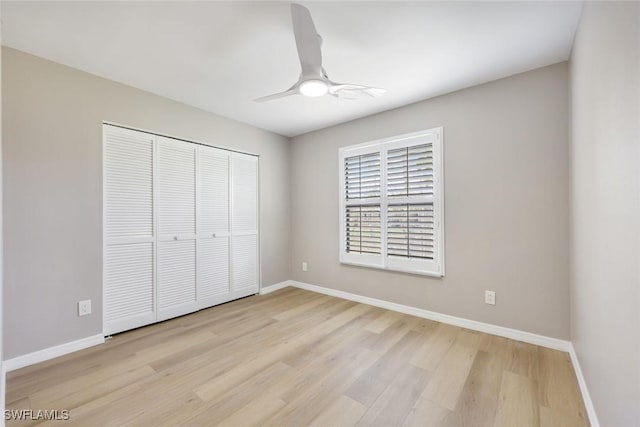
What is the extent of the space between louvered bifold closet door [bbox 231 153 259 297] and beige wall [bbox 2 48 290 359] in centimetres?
123

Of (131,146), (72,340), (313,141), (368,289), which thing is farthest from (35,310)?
(313,141)

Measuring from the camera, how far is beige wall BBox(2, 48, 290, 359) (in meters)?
1.99

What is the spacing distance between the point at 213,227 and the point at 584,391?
11.5ft

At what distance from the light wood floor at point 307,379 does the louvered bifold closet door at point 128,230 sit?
240mm

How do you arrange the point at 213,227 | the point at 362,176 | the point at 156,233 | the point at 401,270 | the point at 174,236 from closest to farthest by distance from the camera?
1. the point at 156,233
2. the point at 174,236
3. the point at 401,270
4. the point at 213,227
5. the point at 362,176

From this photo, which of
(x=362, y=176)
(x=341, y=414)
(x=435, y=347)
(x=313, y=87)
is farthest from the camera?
(x=362, y=176)

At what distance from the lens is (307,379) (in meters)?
1.86

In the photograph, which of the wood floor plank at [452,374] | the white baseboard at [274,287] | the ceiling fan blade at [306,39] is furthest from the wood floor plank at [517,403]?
the white baseboard at [274,287]

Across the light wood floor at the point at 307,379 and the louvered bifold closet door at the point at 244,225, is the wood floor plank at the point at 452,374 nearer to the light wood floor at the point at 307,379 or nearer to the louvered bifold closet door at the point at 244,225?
the light wood floor at the point at 307,379

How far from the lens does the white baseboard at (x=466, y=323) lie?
2213 millimetres

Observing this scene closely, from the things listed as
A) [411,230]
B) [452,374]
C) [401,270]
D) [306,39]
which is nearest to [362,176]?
[411,230]

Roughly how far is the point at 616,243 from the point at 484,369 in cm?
134

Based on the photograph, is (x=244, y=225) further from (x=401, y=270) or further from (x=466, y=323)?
(x=466, y=323)

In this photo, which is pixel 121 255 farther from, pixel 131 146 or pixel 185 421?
pixel 185 421
